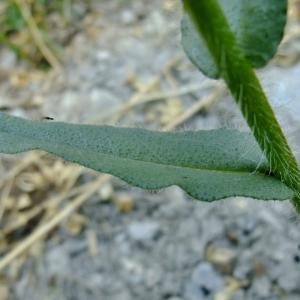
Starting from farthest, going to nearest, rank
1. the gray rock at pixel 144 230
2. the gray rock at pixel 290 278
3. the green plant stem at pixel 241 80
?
1. the gray rock at pixel 144 230
2. the gray rock at pixel 290 278
3. the green plant stem at pixel 241 80

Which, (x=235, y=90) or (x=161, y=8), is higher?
(x=235, y=90)

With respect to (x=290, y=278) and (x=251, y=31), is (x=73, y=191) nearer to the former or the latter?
(x=290, y=278)

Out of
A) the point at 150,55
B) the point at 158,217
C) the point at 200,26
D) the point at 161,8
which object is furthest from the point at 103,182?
the point at 200,26

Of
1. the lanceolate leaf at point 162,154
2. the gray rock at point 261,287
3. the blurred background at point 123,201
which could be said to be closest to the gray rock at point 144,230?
the blurred background at point 123,201

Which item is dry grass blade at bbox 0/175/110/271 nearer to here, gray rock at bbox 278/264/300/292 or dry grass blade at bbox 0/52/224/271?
dry grass blade at bbox 0/52/224/271

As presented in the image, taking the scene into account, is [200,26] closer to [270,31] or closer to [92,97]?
[270,31]

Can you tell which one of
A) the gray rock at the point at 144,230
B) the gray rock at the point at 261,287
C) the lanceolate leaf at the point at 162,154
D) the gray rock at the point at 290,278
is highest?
the lanceolate leaf at the point at 162,154

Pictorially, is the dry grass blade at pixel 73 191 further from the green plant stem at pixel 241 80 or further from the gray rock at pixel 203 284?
the green plant stem at pixel 241 80

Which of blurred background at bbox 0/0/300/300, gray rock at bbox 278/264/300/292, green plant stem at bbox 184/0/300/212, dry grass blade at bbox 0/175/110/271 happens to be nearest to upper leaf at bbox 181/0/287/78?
green plant stem at bbox 184/0/300/212
